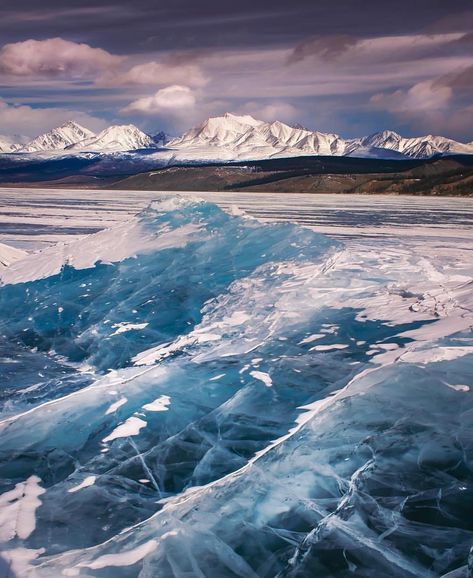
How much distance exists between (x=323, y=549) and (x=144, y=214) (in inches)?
578

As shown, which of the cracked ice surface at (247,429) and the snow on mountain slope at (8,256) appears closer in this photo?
the cracked ice surface at (247,429)

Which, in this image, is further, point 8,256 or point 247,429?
point 8,256

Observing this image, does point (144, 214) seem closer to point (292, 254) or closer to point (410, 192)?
point (292, 254)

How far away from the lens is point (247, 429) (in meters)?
8.67

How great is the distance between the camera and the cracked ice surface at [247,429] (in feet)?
21.1

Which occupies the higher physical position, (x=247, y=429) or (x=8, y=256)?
(x=8, y=256)

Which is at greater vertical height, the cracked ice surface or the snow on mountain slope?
the snow on mountain slope

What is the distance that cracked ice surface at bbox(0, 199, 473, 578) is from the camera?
21.1 ft

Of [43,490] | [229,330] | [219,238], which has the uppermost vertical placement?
[219,238]

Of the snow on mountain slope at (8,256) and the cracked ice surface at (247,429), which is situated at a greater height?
the snow on mountain slope at (8,256)

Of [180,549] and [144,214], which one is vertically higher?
[144,214]

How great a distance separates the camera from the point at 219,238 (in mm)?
17703

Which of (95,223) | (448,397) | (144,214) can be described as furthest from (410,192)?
(448,397)

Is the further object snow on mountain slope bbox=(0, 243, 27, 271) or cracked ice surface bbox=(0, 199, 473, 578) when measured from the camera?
snow on mountain slope bbox=(0, 243, 27, 271)
